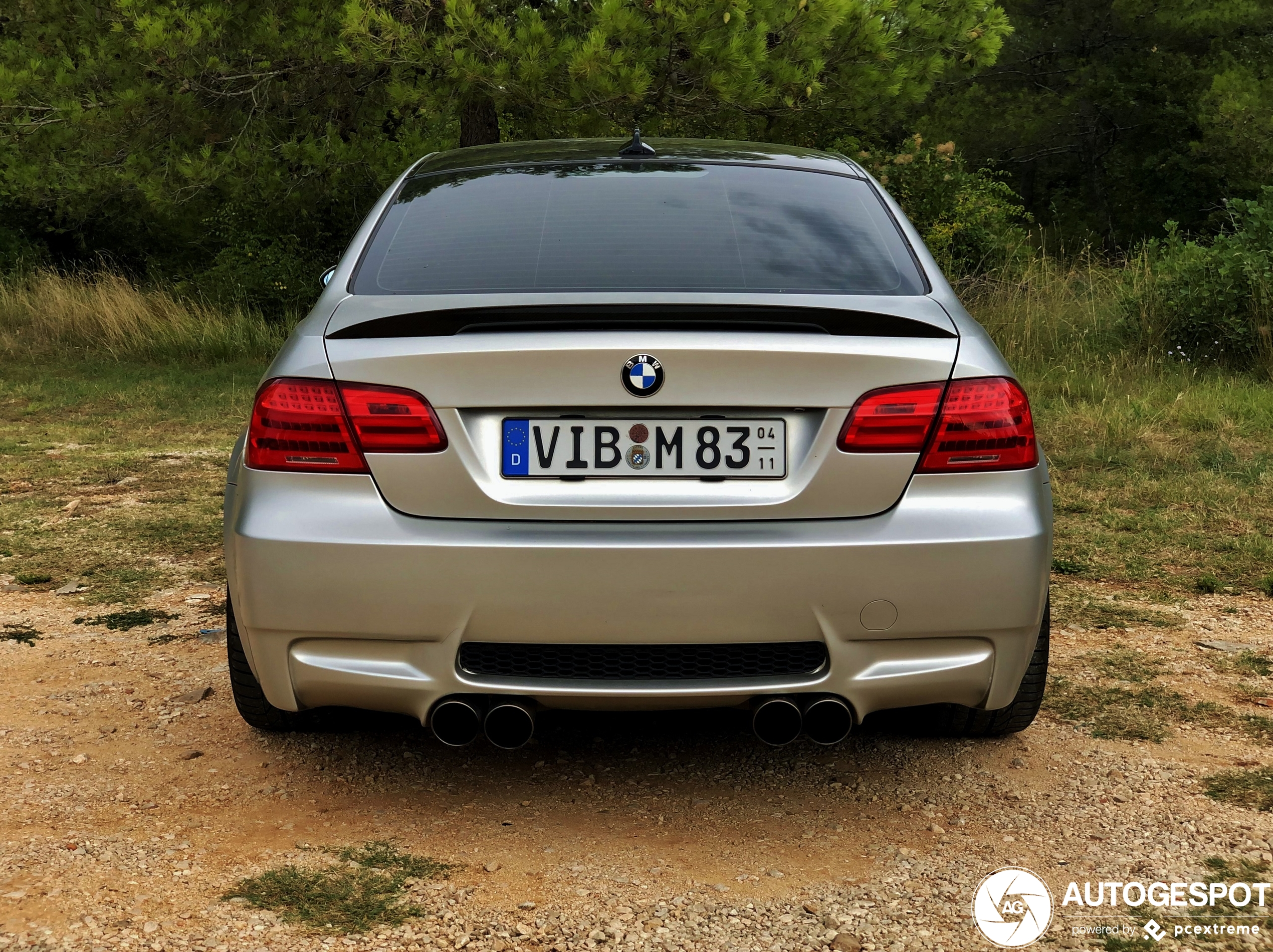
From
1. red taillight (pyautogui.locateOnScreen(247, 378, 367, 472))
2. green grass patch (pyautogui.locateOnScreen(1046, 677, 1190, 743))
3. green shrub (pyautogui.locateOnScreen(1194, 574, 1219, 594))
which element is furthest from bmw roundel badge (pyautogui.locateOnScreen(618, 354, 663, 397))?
green shrub (pyautogui.locateOnScreen(1194, 574, 1219, 594))

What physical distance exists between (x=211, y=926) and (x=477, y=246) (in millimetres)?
1645

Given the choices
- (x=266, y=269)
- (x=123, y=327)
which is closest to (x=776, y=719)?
(x=123, y=327)

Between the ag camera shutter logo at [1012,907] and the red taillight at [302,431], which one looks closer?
the ag camera shutter logo at [1012,907]

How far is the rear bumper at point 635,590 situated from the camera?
256 cm

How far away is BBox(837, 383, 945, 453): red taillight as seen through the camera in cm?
262

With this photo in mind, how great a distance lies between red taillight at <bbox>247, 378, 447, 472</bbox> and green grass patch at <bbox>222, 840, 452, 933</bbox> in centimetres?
83

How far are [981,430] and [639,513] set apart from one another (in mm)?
747

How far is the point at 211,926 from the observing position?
2416mm

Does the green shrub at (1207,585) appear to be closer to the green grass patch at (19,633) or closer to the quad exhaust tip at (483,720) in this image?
the quad exhaust tip at (483,720)

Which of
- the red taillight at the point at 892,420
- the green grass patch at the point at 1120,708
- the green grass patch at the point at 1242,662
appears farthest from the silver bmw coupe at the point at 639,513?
the green grass patch at the point at 1242,662

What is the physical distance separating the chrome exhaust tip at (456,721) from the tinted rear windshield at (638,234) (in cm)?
91

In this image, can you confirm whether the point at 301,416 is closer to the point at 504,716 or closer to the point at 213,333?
the point at 504,716

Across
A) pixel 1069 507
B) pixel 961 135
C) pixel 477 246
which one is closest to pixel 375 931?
pixel 477 246

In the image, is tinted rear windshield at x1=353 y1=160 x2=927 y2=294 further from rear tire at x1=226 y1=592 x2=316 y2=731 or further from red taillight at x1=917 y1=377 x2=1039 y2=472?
rear tire at x1=226 y1=592 x2=316 y2=731
